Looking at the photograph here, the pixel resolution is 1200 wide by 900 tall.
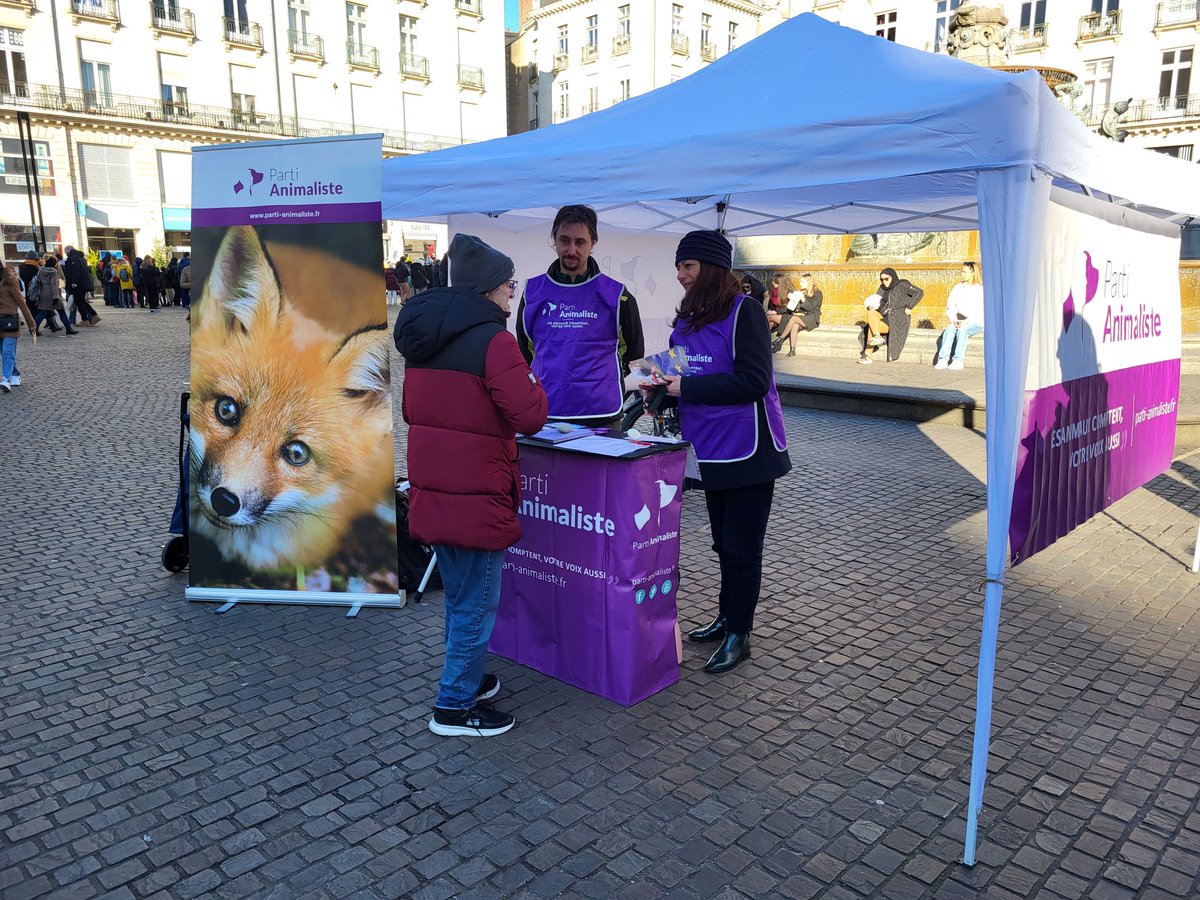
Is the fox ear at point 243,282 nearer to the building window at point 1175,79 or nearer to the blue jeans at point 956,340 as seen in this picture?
the blue jeans at point 956,340

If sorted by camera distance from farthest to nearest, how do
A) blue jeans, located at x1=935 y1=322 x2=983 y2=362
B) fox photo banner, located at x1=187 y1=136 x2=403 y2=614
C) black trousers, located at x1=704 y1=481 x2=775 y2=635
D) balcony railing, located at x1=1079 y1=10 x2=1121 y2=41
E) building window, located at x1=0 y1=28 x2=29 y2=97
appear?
balcony railing, located at x1=1079 y1=10 x2=1121 y2=41, building window, located at x1=0 y1=28 x2=29 y2=97, blue jeans, located at x1=935 y1=322 x2=983 y2=362, fox photo banner, located at x1=187 y1=136 x2=403 y2=614, black trousers, located at x1=704 y1=481 x2=775 y2=635

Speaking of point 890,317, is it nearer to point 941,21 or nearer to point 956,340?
point 956,340

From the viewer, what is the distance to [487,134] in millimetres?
52000

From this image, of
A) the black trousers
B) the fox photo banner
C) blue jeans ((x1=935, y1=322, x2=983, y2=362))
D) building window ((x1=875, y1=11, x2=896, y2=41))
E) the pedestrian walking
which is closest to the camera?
the black trousers

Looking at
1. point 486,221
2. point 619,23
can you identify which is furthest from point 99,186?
point 486,221

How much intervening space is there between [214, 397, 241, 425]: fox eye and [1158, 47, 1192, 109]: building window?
5056cm

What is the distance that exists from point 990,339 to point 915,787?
1600 mm

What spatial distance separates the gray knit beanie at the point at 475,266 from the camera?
309 centimetres

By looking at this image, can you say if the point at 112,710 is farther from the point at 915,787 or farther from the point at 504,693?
the point at 915,787

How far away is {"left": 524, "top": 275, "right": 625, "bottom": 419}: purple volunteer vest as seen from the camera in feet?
14.6

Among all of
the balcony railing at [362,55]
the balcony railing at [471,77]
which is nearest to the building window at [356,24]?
the balcony railing at [362,55]

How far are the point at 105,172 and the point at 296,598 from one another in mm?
43039

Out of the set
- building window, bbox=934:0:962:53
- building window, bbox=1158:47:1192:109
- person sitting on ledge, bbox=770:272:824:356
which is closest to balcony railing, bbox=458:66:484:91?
building window, bbox=934:0:962:53

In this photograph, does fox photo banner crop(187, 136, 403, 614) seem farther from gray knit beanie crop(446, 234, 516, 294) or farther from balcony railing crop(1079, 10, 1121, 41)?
balcony railing crop(1079, 10, 1121, 41)
